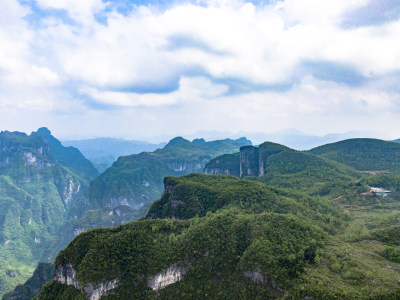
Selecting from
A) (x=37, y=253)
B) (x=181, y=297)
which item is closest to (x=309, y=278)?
(x=181, y=297)

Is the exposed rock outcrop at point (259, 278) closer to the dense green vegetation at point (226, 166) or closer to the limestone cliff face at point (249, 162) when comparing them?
the limestone cliff face at point (249, 162)

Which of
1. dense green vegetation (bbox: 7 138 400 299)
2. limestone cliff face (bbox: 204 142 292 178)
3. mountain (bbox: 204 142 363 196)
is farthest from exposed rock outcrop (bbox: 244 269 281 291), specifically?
limestone cliff face (bbox: 204 142 292 178)

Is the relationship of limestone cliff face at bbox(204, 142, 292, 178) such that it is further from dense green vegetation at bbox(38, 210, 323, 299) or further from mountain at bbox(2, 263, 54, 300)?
mountain at bbox(2, 263, 54, 300)

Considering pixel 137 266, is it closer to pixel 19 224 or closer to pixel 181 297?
pixel 181 297

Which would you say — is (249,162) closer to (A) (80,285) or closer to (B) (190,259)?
(B) (190,259)

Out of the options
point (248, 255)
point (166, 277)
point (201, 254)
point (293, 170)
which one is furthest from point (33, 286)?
point (293, 170)
